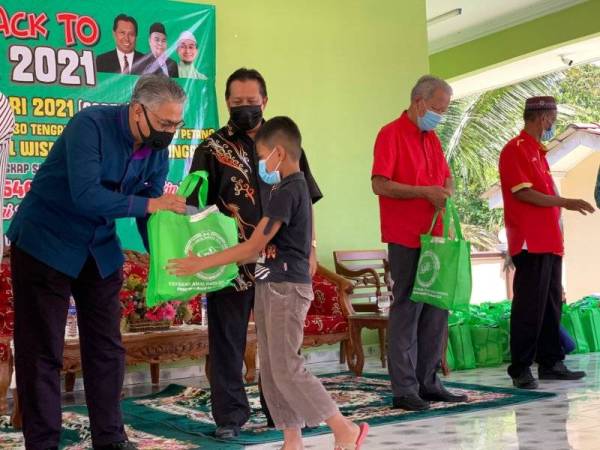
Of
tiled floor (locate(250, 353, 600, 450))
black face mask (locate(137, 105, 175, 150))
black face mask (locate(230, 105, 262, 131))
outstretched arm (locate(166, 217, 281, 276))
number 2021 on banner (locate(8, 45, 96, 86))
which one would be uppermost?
number 2021 on banner (locate(8, 45, 96, 86))

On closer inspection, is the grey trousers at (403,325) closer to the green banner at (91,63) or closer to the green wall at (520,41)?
the green banner at (91,63)

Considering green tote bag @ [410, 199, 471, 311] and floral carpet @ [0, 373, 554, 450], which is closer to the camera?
floral carpet @ [0, 373, 554, 450]

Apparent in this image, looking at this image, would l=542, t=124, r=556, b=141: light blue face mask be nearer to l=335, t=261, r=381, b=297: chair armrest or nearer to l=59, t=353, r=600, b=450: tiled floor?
l=59, t=353, r=600, b=450: tiled floor

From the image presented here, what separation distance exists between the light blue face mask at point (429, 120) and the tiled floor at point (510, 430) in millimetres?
1351

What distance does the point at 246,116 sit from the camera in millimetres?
3727

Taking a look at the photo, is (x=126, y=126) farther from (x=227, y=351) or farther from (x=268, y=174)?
(x=227, y=351)

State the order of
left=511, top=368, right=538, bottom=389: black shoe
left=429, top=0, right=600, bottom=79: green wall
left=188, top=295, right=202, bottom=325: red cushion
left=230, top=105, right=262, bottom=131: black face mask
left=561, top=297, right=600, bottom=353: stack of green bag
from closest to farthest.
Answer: left=230, top=105, right=262, bottom=131: black face mask
left=511, top=368, right=538, bottom=389: black shoe
left=188, top=295, right=202, bottom=325: red cushion
left=561, top=297, right=600, bottom=353: stack of green bag
left=429, top=0, right=600, bottom=79: green wall

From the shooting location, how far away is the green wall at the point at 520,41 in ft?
29.0

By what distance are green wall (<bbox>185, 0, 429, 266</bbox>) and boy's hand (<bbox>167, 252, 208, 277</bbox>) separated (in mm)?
3691

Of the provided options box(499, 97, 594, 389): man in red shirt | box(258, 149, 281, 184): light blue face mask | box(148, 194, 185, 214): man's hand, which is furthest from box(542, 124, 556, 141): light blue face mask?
box(148, 194, 185, 214): man's hand

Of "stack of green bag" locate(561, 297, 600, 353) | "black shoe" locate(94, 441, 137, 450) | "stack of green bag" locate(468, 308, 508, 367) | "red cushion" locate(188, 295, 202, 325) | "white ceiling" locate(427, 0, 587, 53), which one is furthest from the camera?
"white ceiling" locate(427, 0, 587, 53)

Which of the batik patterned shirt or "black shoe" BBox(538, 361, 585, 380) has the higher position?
the batik patterned shirt

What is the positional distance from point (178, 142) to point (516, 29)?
477 cm

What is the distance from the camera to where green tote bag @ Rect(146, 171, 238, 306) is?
3.17 metres
